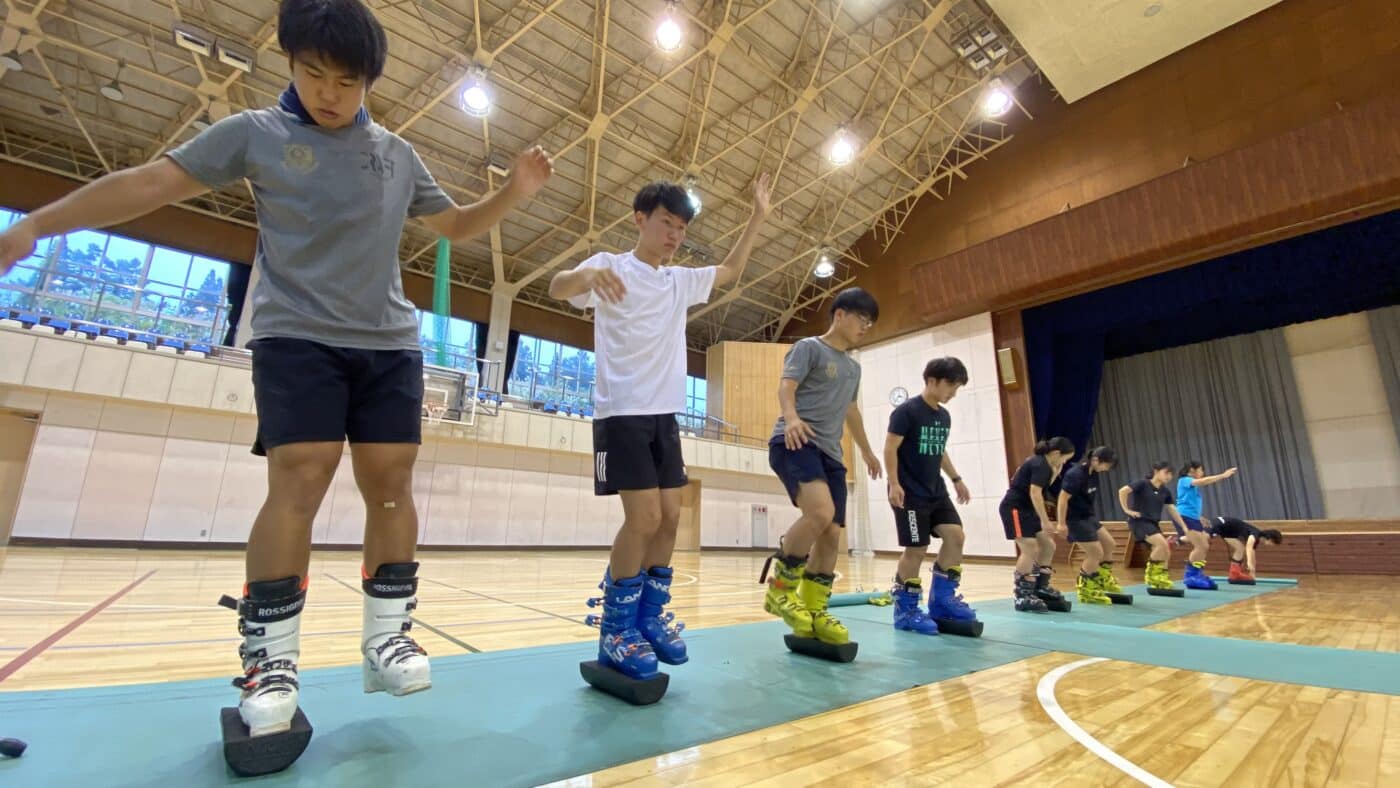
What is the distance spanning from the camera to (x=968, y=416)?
12.7 meters

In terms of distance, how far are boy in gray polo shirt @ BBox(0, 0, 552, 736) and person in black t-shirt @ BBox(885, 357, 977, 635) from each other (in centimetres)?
242

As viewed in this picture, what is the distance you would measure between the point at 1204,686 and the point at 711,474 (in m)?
13.9

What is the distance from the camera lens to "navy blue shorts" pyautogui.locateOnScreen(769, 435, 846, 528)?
2471 millimetres

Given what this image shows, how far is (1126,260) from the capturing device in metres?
10.4

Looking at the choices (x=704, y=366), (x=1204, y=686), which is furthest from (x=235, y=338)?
(x=1204, y=686)

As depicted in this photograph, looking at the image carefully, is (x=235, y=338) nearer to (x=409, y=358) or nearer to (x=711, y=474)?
(x=711, y=474)

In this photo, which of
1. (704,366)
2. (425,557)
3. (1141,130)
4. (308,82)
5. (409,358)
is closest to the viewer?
(308,82)

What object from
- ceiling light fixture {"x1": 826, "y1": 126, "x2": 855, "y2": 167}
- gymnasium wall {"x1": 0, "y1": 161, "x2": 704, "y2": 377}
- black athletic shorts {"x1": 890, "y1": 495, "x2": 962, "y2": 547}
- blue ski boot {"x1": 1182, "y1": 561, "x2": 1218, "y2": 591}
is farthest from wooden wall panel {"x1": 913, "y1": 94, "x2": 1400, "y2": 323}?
gymnasium wall {"x1": 0, "y1": 161, "x2": 704, "y2": 377}

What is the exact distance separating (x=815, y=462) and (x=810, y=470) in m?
0.05

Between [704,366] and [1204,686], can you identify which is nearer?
[1204,686]

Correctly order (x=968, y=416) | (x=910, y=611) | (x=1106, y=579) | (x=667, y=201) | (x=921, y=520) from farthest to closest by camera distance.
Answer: (x=968, y=416), (x=1106, y=579), (x=921, y=520), (x=910, y=611), (x=667, y=201)

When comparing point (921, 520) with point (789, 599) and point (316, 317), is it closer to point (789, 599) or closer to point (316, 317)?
point (789, 599)

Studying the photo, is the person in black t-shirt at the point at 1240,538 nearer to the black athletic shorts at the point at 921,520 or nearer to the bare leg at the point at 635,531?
the black athletic shorts at the point at 921,520

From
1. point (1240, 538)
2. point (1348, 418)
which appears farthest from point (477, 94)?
point (1348, 418)
